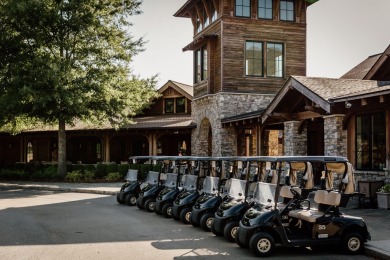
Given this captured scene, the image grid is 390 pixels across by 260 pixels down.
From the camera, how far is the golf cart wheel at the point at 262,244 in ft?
27.8

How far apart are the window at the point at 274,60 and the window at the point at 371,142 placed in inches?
447

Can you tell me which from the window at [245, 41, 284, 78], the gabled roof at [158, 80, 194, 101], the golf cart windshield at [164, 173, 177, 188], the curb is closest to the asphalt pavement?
the curb

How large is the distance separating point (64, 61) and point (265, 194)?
17.7m

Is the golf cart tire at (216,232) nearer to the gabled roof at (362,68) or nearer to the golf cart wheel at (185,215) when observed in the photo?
the golf cart wheel at (185,215)

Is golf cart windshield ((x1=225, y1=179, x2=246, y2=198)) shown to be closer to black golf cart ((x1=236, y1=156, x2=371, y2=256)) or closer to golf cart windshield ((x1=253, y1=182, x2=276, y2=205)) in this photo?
golf cart windshield ((x1=253, y1=182, x2=276, y2=205))

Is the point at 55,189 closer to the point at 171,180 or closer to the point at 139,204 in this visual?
the point at 139,204

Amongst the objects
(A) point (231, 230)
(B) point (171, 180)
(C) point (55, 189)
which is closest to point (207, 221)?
(A) point (231, 230)

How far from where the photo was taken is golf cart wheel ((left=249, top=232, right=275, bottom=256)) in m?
8.48

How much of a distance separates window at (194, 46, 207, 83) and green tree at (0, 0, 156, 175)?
3414 millimetres

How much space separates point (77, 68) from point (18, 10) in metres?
3.91

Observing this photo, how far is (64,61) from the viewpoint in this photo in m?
24.6

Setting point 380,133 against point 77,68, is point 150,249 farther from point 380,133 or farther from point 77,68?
point 77,68

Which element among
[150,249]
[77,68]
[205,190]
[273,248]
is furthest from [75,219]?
[77,68]

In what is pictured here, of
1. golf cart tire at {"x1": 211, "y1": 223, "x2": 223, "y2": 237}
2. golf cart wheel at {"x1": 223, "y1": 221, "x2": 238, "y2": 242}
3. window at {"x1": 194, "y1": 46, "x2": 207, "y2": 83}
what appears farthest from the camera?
window at {"x1": 194, "y1": 46, "x2": 207, "y2": 83}
